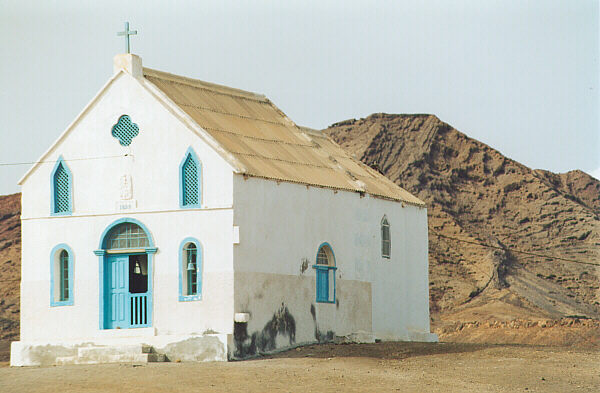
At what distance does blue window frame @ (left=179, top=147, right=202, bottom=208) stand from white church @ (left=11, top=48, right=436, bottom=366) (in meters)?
0.03

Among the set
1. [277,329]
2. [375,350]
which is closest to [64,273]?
[277,329]

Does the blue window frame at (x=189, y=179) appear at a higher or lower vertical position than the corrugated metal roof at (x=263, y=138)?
lower

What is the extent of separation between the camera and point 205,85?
34.0m

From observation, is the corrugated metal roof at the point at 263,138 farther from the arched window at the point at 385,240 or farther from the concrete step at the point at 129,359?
the concrete step at the point at 129,359

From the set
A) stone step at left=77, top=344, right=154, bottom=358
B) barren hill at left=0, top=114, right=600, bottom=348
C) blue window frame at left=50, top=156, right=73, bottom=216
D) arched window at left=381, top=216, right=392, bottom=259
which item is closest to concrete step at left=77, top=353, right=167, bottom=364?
stone step at left=77, top=344, right=154, bottom=358

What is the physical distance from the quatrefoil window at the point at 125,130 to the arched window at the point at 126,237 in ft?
6.96

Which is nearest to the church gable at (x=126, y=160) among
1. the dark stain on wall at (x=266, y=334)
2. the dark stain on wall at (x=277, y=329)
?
the dark stain on wall at (x=266, y=334)

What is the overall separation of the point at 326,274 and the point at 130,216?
5.77m

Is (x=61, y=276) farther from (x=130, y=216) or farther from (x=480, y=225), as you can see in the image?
(x=480, y=225)

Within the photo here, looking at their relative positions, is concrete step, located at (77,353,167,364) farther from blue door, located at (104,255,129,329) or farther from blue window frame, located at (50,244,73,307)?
blue window frame, located at (50,244,73,307)

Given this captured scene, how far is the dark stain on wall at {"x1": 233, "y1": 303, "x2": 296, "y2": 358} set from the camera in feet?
95.7

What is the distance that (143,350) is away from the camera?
29.2 meters

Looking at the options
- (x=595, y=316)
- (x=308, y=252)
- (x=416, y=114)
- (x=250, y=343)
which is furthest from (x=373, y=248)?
(x=416, y=114)

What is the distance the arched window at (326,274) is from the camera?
3288 centimetres
